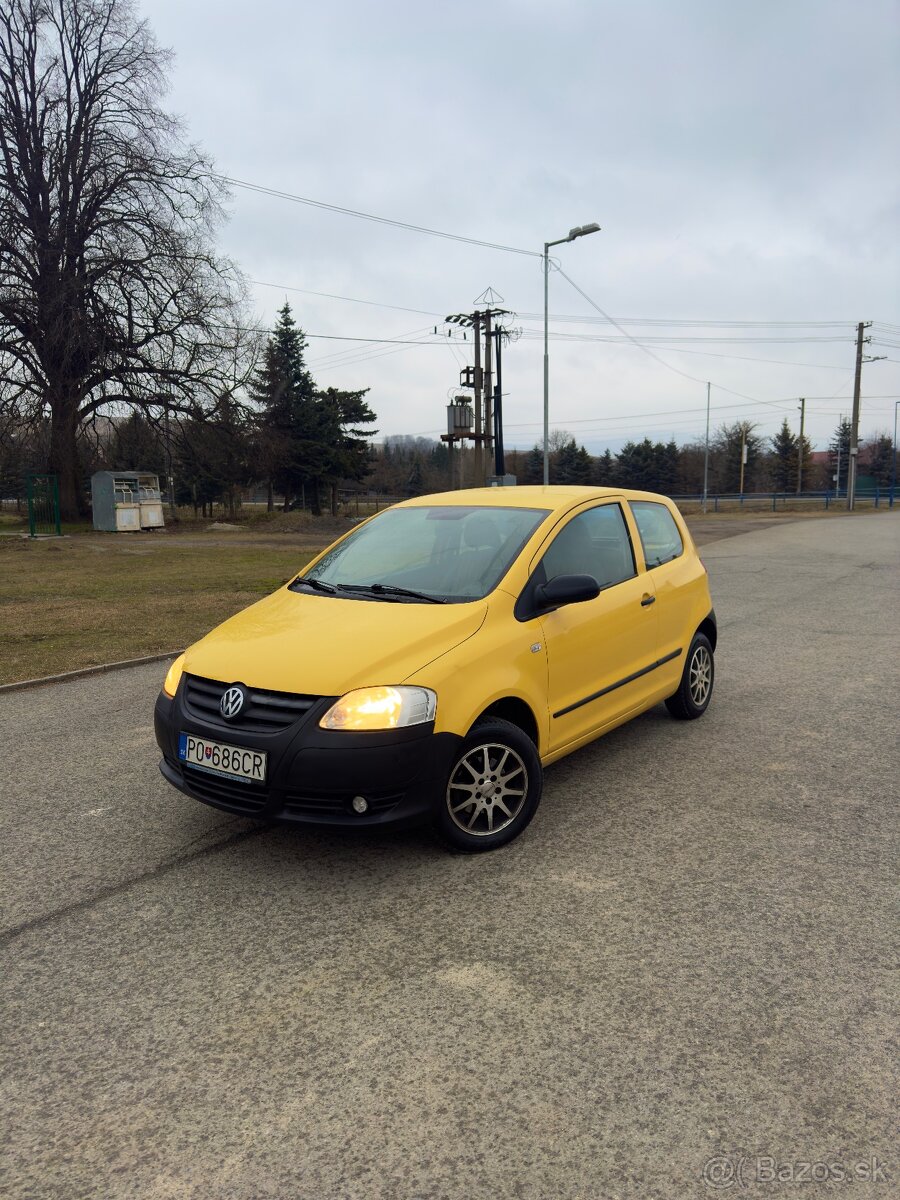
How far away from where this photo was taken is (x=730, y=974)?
110 inches

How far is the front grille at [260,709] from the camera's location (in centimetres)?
342

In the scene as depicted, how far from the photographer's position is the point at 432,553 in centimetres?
458

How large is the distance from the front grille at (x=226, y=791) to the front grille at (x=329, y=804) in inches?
4.9

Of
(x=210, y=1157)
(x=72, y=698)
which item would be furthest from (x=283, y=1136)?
(x=72, y=698)

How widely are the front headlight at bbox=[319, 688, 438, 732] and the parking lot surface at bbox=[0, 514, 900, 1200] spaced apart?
2.22 feet

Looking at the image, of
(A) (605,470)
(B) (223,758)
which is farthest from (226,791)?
(A) (605,470)

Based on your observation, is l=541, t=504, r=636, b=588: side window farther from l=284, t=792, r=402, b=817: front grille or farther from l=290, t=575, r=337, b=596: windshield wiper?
l=284, t=792, r=402, b=817: front grille

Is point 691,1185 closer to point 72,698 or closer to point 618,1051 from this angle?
point 618,1051

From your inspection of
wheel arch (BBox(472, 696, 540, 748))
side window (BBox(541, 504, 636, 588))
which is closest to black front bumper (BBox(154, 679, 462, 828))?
wheel arch (BBox(472, 696, 540, 748))

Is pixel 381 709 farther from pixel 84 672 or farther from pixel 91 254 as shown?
pixel 91 254

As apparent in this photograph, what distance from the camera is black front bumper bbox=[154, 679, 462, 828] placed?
330 centimetres

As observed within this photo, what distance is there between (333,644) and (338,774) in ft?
2.06

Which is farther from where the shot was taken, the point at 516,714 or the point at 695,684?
the point at 695,684

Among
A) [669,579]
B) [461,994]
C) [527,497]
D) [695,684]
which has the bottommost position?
[461,994]
